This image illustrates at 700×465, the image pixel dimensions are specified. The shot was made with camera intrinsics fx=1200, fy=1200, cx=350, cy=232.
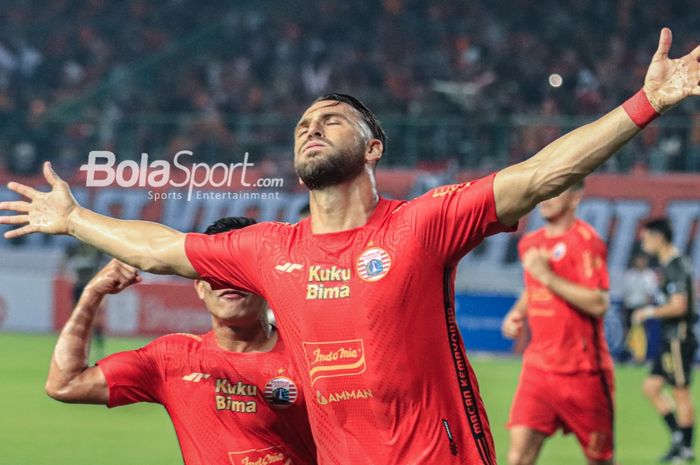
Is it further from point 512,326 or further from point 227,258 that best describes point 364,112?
point 512,326

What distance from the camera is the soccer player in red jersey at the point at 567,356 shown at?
345 inches

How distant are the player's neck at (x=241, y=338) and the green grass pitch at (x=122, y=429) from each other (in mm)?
5936

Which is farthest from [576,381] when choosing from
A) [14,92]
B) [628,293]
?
[14,92]

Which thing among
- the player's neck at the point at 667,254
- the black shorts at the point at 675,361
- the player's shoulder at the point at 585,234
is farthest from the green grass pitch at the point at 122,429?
the player's shoulder at the point at 585,234

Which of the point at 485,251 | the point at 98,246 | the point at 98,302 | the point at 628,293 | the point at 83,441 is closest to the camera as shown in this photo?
the point at 98,246

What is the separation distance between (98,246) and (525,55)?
21121 millimetres

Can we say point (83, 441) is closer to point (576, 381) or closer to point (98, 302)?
point (576, 381)

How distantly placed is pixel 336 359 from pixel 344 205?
2.00ft

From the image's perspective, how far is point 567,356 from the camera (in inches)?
350

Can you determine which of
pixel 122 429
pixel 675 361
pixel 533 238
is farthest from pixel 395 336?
pixel 122 429

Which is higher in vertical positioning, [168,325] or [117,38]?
[117,38]

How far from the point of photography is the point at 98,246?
16.4 feet

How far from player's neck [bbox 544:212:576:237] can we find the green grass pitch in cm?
272

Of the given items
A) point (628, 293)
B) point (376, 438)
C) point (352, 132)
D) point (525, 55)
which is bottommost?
point (376, 438)
